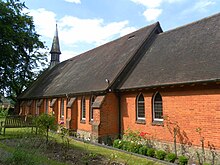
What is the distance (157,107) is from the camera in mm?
13508

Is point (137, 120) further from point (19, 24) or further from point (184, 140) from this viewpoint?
point (19, 24)

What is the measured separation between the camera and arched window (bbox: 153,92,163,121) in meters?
13.3

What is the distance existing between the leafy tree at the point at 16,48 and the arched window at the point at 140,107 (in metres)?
24.2

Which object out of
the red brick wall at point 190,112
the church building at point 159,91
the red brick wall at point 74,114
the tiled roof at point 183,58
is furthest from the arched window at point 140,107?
the red brick wall at point 74,114

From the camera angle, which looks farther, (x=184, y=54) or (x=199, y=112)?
(x=184, y=54)

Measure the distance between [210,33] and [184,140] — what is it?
7.01m

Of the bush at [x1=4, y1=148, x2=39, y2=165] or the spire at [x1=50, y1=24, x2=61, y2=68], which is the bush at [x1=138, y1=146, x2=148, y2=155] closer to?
the bush at [x1=4, y1=148, x2=39, y2=165]

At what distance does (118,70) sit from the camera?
17375 mm

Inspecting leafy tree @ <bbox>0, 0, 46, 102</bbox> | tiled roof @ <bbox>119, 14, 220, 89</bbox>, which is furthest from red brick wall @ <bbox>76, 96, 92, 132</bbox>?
leafy tree @ <bbox>0, 0, 46, 102</bbox>

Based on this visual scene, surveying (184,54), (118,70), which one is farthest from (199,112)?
(118,70)

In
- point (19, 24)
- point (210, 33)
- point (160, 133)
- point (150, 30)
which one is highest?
point (19, 24)

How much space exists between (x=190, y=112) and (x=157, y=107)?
2448 mm

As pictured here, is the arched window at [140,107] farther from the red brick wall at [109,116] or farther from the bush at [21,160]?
the bush at [21,160]

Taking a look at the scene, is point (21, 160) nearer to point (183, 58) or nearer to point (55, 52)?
point (183, 58)
